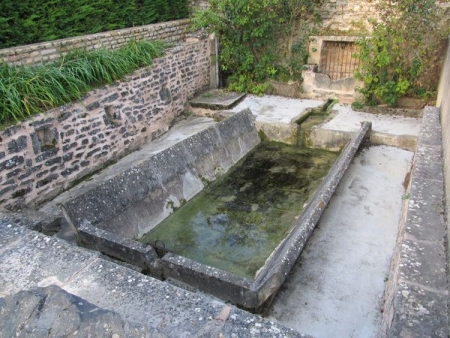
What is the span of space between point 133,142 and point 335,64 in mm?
5576

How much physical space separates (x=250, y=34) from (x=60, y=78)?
5.15m

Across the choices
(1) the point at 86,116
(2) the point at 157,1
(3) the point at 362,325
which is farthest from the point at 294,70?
(3) the point at 362,325

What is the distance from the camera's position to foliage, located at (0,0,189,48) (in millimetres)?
6090

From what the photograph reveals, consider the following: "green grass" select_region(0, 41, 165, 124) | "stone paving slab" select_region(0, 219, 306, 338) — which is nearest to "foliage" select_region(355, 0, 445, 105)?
"green grass" select_region(0, 41, 165, 124)

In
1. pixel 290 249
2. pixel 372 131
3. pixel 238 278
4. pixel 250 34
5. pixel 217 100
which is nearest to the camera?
pixel 238 278

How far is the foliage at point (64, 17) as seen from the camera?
6090 millimetres

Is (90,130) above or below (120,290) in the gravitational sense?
below

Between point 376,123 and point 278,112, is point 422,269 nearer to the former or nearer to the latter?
point 376,123

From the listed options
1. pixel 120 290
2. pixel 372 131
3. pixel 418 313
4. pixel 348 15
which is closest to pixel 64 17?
pixel 372 131

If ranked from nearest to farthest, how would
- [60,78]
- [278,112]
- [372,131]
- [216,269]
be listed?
[216,269]
[60,78]
[372,131]
[278,112]

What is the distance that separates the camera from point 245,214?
4.96m

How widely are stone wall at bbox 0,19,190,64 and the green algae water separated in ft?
11.6

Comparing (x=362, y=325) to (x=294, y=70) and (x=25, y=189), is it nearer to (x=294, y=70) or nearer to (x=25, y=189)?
(x=25, y=189)

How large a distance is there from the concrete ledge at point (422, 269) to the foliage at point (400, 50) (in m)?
4.77
